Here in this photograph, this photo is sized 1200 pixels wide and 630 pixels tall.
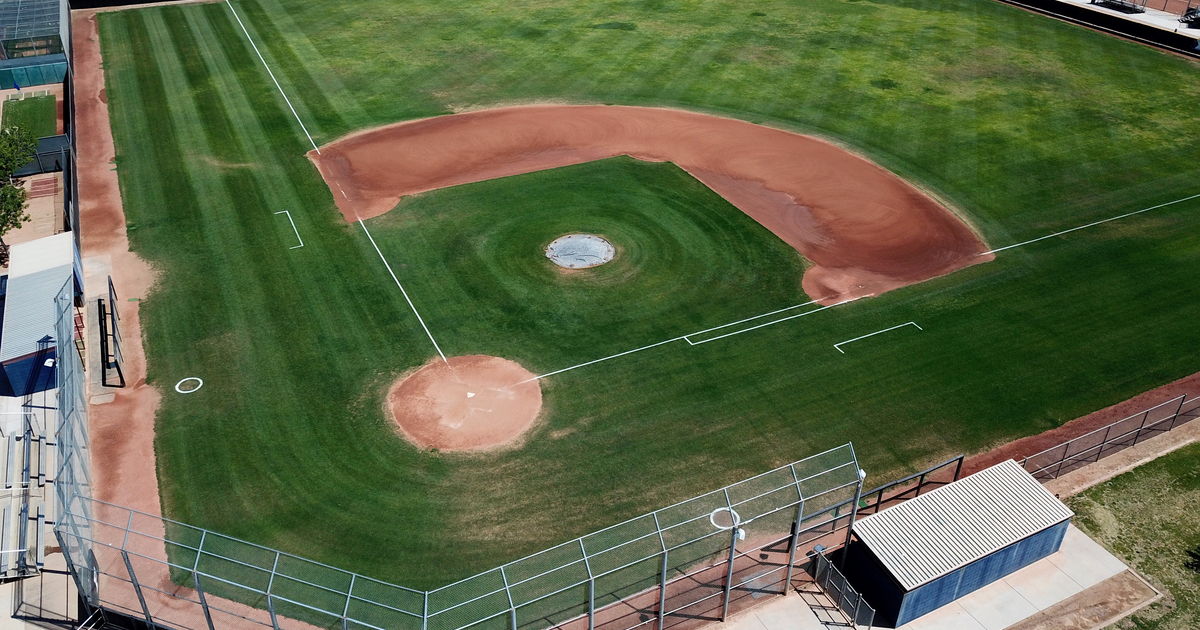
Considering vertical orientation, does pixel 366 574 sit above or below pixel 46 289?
below

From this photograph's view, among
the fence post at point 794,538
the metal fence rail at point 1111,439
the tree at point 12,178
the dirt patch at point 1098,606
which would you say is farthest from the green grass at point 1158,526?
the tree at point 12,178

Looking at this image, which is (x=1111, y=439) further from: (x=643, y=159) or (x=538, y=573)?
(x=643, y=159)

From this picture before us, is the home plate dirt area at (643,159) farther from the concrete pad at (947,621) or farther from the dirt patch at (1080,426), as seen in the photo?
the concrete pad at (947,621)

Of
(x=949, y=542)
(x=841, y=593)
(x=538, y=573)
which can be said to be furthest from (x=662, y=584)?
(x=949, y=542)

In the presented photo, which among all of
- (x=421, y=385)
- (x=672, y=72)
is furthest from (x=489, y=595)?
(x=672, y=72)

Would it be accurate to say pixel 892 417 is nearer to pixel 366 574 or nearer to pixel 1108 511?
pixel 1108 511

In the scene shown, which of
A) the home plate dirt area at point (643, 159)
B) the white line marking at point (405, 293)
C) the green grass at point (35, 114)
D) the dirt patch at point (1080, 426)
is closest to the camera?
the dirt patch at point (1080, 426)
